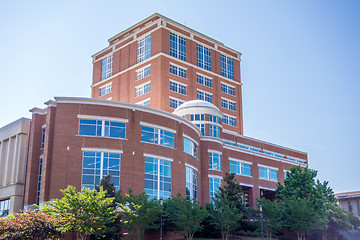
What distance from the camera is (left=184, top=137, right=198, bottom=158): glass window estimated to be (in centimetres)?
5241

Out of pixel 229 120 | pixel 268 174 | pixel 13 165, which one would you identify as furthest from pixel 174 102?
pixel 13 165

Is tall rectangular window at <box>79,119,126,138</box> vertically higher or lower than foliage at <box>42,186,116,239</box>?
higher

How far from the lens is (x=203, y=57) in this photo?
78438 millimetres

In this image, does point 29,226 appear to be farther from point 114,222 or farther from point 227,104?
point 227,104

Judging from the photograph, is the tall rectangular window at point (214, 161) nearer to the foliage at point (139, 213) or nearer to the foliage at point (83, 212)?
the foliage at point (139, 213)

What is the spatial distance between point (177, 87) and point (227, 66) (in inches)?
589

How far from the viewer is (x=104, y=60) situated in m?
83.1

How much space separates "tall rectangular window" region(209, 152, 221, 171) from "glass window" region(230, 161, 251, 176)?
18.6 ft

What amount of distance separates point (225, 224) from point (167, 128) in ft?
40.4

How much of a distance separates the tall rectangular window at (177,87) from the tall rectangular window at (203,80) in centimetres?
385

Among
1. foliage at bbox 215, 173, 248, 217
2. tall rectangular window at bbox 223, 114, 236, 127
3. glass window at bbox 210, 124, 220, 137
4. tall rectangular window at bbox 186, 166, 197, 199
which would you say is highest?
tall rectangular window at bbox 223, 114, 236, 127

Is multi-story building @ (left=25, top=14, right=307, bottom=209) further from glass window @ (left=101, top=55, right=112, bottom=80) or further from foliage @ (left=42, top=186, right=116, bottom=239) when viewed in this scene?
foliage @ (left=42, top=186, right=116, bottom=239)

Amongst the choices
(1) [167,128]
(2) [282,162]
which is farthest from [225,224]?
(2) [282,162]

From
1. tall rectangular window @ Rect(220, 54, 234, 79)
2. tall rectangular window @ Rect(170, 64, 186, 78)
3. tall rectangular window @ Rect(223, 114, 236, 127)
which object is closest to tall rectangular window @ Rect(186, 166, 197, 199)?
tall rectangular window @ Rect(170, 64, 186, 78)
